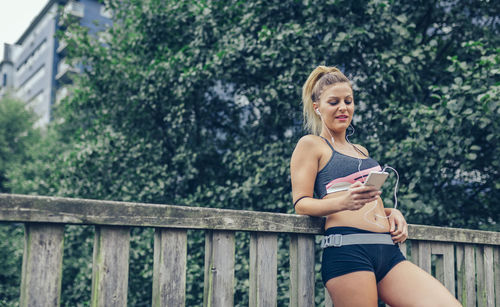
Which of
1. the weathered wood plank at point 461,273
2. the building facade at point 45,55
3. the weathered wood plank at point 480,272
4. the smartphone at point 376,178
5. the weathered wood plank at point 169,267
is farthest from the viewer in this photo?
the building facade at point 45,55

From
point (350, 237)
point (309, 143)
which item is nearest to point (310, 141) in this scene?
point (309, 143)

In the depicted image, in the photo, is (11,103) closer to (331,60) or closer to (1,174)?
(1,174)

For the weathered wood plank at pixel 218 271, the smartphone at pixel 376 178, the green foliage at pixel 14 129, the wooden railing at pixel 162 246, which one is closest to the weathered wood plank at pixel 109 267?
the wooden railing at pixel 162 246

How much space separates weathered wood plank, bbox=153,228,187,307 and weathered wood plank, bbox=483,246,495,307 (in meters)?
2.32

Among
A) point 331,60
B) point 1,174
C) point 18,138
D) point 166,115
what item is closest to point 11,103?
point 18,138

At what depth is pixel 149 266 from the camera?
668 centimetres

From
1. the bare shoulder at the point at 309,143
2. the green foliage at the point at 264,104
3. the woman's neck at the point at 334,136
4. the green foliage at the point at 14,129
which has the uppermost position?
the green foliage at the point at 14,129

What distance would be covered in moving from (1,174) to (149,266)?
15601 mm

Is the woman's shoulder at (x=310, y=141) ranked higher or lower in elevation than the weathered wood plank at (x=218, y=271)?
higher

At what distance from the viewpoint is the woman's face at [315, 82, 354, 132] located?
2629mm

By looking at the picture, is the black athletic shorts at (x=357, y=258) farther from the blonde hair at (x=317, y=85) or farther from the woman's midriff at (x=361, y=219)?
the blonde hair at (x=317, y=85)

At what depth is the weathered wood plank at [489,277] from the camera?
331cm

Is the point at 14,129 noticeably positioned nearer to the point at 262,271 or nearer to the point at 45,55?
the point at 45,55

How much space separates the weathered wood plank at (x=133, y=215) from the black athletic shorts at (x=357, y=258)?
189 mm
